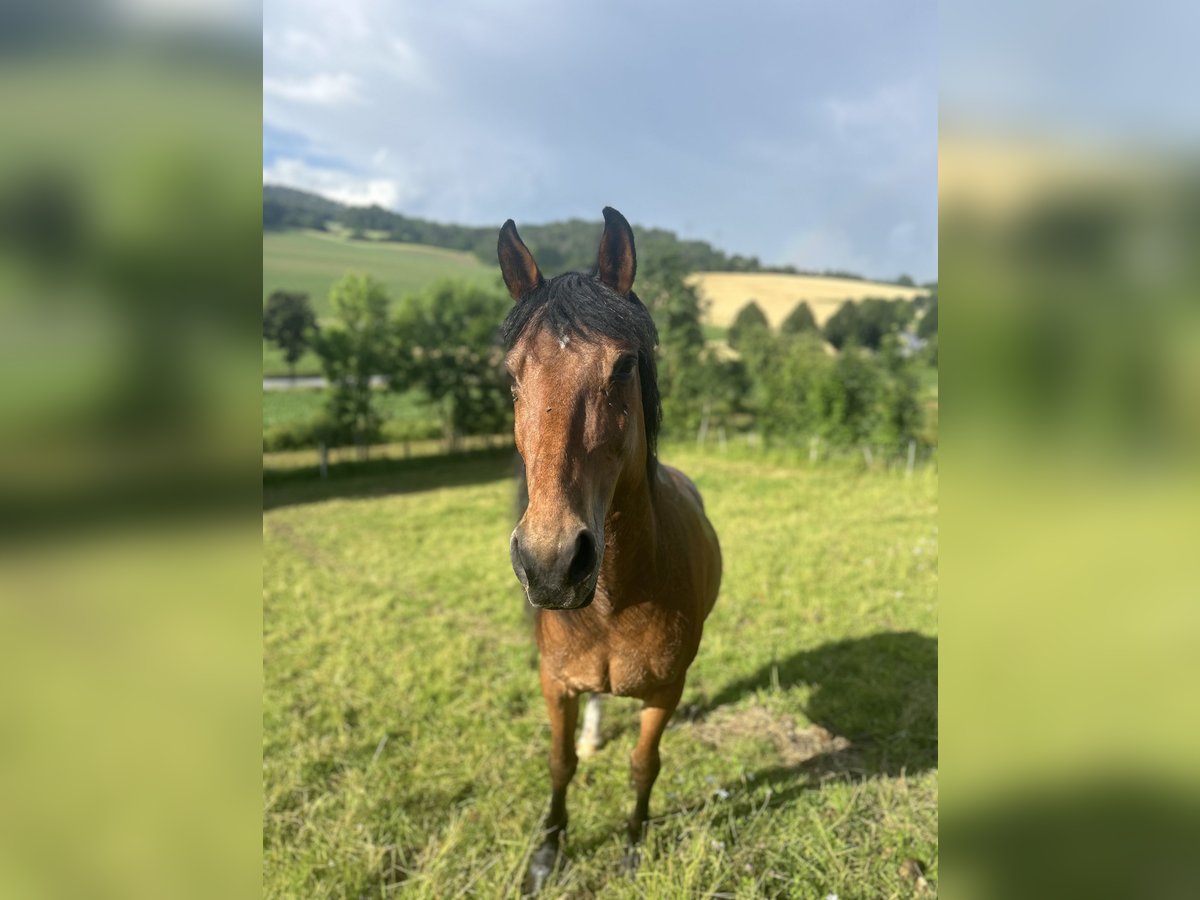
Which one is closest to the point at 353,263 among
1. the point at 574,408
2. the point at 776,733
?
the point at 776,733

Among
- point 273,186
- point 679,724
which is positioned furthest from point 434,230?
point 679,724

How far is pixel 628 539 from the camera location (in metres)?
2.27

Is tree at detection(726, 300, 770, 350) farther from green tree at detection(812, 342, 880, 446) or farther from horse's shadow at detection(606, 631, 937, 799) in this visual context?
horse's shadow at detection(606, 631, 937, 799)

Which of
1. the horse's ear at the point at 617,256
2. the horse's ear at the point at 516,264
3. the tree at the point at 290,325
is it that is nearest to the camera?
the horse's ear at the point at 617,256

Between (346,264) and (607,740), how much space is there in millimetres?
35417

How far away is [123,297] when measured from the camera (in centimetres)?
82

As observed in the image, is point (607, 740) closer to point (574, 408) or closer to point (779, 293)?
point (574, 408)

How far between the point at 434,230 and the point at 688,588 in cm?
4604

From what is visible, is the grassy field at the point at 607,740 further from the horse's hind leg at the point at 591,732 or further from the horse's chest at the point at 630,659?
the horse's chest at the point at 630,659

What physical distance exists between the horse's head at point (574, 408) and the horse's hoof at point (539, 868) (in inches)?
93.6

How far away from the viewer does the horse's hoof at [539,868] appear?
9.84ft

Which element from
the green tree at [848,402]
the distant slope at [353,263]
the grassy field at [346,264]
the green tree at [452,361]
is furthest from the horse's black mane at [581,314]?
the distant slope at [353,263]

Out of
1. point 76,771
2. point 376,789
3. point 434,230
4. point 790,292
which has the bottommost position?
point 376,789

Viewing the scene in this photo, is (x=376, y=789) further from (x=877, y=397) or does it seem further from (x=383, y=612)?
(x=877, y=397)
